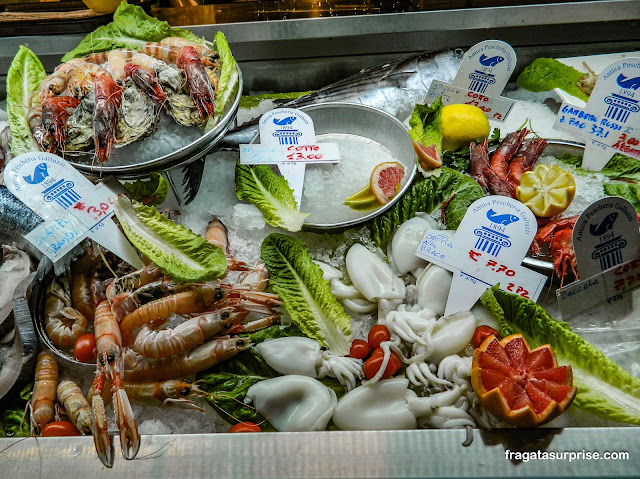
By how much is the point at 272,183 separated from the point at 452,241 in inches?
33.7

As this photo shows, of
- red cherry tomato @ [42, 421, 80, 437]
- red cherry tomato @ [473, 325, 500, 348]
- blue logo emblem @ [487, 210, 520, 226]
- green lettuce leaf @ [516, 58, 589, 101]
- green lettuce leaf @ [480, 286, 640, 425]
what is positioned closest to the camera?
green lettuce leaf @ [480, 286, 640, 425]

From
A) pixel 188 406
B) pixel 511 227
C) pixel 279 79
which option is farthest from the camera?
pixel 279 79

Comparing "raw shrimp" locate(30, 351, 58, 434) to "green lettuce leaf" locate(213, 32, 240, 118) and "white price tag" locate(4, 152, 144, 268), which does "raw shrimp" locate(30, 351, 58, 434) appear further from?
"green lettuce leaf" locate(213, 32, 240, 118)

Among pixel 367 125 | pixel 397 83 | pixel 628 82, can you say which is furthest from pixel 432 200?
pixel 628 82

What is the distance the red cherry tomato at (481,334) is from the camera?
1.80 metres

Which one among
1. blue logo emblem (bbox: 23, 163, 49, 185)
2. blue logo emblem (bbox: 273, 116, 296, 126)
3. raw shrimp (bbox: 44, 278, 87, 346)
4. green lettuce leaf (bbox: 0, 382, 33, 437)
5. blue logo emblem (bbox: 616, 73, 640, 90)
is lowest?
green lettuce leaf (bbox: 0, 382, 33, 437)

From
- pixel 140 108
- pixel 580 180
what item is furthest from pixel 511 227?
pixel 140 108

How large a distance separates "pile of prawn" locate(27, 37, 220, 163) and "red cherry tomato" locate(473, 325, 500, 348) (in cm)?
142

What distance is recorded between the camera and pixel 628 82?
7.35ft

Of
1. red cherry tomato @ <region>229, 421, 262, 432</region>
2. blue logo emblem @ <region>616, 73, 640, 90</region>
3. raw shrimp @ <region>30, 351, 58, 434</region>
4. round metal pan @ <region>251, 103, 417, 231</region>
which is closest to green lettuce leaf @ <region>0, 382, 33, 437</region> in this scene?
raw shrimp @ <region>30, 351, 58, 434</region>

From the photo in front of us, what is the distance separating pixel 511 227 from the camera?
190 cm

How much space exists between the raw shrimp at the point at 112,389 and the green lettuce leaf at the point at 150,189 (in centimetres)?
58

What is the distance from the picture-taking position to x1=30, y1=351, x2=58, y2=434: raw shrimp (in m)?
1.75

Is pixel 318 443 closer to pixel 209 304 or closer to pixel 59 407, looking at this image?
pixel 209 304
